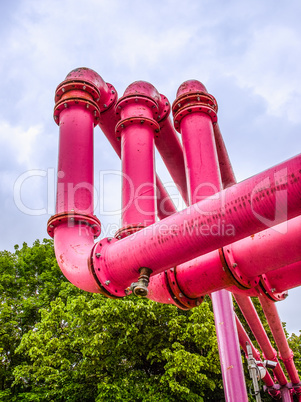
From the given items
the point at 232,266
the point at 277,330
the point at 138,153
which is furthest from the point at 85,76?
the point at 277,330

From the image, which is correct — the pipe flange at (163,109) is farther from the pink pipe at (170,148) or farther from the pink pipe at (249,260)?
the pink pipe at (249,260)

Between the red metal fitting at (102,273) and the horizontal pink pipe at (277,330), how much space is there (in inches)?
142

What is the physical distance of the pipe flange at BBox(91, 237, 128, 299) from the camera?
12.8ft

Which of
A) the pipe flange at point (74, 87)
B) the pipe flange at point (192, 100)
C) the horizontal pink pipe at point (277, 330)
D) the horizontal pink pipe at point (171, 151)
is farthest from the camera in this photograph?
the horizontal pink pipe at point (277, 330)

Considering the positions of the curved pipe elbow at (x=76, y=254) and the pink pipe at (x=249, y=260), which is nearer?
the pink pipe at (x=249, y=260)

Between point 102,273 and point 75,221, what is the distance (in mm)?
894

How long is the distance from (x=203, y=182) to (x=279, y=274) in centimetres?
149

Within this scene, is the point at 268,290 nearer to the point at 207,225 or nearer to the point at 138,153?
the point at 207,225

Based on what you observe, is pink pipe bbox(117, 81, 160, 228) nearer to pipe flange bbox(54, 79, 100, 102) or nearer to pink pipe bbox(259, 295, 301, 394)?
pipe flange bbox(54, 79, 100, 102)

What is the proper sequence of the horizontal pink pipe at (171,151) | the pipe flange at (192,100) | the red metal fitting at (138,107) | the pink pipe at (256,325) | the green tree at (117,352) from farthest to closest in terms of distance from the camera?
the green tree at (117,352), the pink pipe at (256,325), the horizontal pink pipe at (171,151), the pipe flange at (192,100), the red metal fitting at (138,107)

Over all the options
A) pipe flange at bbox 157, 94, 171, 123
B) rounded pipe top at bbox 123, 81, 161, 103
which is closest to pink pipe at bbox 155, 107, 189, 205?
pipe flange at bbox 157, 94, 171, 123

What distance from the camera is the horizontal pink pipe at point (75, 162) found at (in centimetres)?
459

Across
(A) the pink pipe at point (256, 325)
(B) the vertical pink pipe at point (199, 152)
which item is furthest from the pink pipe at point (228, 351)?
(A) the pink pipe at point (256, 325)

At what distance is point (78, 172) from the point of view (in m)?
→ 4.70
